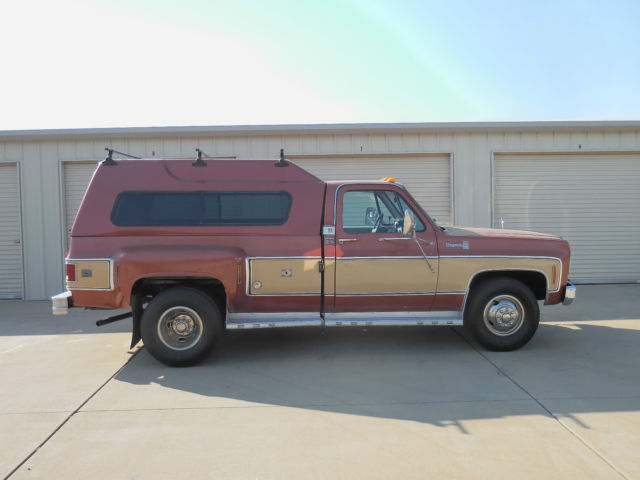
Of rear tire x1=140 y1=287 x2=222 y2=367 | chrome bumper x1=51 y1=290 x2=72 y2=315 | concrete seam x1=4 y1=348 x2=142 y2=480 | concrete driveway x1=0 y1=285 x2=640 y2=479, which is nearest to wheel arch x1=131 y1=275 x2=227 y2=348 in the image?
rear tire x1=140 y1=287 x2=222 y2=367

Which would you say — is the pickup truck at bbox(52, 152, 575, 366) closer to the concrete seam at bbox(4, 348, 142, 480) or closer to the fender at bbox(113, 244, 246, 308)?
the fender at bbox(113, 244, 246, 308)

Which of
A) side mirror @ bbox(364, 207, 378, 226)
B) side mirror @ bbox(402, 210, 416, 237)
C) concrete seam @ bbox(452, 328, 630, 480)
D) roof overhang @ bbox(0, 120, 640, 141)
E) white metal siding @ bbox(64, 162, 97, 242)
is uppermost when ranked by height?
roof overhang @ bbox(0, 120, 640, 141)

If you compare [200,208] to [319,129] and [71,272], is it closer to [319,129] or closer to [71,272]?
[71,272]

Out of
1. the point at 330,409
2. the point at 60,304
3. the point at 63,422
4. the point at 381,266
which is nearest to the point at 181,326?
the point at 60,304

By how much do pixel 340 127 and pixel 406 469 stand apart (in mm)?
7583

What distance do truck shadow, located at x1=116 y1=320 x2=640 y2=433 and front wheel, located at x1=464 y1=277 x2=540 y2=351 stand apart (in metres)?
0.17

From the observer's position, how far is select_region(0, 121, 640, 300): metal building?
388 inches

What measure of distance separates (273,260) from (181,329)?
1267 millimetres

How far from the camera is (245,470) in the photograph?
10.0 feet

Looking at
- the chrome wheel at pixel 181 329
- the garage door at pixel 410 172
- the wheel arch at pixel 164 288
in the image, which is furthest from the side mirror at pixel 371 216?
the garage door at pixel 410 172

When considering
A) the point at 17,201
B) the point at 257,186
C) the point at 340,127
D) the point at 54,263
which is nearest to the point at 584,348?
the point at 257,186

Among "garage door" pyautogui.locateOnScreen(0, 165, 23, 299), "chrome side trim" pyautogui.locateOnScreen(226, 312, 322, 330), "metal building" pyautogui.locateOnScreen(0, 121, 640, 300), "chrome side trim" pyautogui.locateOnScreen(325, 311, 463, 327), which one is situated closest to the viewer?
"chrome side trim" pyautogui.locateOnScreen(226, 312, 322, 330)

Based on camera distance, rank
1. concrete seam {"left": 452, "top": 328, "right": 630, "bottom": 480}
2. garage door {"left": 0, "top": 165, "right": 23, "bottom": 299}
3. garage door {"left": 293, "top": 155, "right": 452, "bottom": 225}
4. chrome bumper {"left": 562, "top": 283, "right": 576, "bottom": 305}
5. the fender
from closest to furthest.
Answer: concrete seam {"left": 452, "top": 328, "right": 630, "bottom": 480}, the fender, chrome bumper {"left": 562, "top": 283, "right": 576, "bottom": 305}, garage door {"left": 0, "top": 165, "right": 23, "bottom": 299}, garage door {"left": 293, "top": 155, "right": 452, "bottom": 225}

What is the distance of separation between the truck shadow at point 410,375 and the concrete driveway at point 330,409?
0.07 ft
